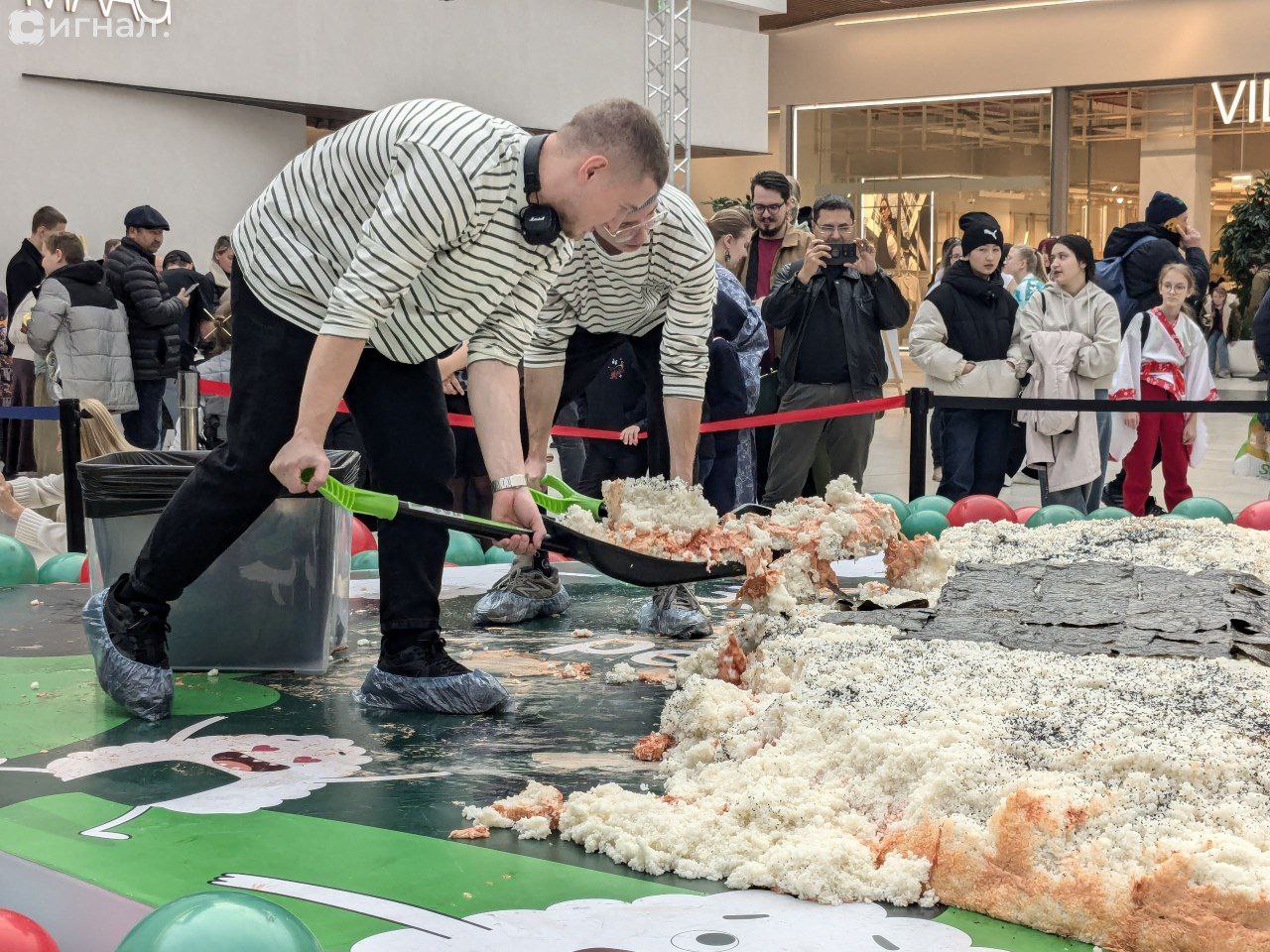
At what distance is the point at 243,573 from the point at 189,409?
120 inches

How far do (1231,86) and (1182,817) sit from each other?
21.4m

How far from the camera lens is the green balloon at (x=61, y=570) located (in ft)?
18.4

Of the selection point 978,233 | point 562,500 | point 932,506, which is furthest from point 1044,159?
point 562,500

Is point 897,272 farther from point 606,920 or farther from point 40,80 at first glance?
point 606,920

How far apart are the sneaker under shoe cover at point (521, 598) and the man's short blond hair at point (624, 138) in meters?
2.07

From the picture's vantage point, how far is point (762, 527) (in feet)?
14.5

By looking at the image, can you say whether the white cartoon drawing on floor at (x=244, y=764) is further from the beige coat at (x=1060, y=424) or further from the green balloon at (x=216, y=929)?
the beige coat at (x=1060, y=424)

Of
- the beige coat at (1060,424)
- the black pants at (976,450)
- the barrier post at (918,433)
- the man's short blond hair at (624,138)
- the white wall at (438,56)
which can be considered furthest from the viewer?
the white wall at (438,56)

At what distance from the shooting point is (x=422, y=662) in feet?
12.0

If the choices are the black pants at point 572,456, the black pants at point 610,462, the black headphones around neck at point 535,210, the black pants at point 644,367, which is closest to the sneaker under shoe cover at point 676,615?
the black pants at point 644,367

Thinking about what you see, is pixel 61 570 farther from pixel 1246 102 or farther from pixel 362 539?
pixel 1246 102

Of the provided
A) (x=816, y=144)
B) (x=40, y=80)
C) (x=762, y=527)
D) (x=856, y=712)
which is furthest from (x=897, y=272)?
(x=856, y=712)

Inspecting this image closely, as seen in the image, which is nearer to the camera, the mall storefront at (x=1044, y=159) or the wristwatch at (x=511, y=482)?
the wristwatch at (x=511, y=482)

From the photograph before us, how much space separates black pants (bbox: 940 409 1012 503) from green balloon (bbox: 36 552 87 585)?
169 inches
